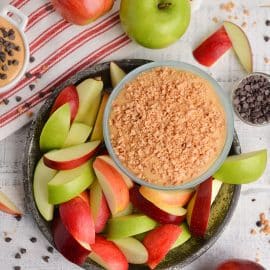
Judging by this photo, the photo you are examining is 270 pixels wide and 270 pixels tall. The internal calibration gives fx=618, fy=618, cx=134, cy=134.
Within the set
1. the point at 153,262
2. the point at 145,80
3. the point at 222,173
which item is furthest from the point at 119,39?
the point at 153,262

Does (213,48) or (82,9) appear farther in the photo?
(213,48)

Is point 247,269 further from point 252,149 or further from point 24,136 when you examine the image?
point 24,136

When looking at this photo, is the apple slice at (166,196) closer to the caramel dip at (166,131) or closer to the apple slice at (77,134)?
the caramel dip at (166,131)

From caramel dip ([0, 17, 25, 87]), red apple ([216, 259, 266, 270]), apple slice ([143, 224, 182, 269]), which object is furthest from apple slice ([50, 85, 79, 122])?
red apple ([216, 259, 266, 270])

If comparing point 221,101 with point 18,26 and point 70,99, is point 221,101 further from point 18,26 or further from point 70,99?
point 18,26

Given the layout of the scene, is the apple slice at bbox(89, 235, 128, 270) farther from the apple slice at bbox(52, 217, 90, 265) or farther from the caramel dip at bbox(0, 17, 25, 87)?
the caramel dip at bbox(0, 17, 25, 87)

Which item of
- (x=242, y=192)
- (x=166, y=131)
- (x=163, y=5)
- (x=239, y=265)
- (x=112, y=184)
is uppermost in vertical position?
(x=163, y=5)

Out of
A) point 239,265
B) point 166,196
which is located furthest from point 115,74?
point 239,265
